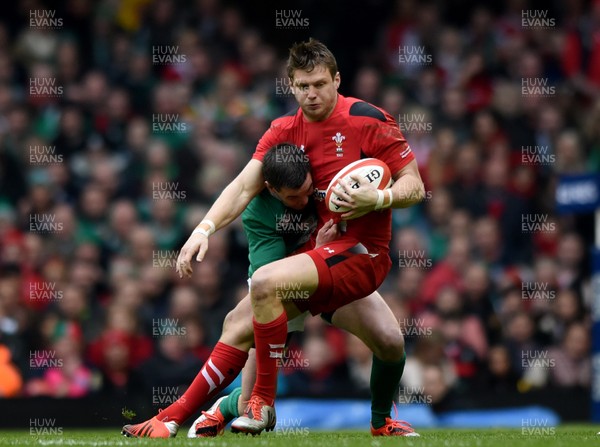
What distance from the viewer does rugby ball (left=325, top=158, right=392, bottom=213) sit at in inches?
238

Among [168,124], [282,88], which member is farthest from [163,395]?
[282,88]

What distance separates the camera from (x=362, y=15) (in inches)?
504

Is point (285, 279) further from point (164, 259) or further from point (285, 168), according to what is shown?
point (164, 259)

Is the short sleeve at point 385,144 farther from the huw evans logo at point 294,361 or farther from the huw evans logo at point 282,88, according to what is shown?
the huw evans logo at point 282,88

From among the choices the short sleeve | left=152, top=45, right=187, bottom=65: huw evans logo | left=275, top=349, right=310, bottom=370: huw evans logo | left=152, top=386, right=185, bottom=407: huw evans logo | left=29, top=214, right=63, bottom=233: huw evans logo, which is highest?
left=152, top=45, right=187, bottom=65: huw evans logo

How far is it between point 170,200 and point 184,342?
5.53 feet

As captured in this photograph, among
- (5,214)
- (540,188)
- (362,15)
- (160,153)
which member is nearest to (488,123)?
(540,188)

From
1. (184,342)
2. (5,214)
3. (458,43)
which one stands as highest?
(458,43)

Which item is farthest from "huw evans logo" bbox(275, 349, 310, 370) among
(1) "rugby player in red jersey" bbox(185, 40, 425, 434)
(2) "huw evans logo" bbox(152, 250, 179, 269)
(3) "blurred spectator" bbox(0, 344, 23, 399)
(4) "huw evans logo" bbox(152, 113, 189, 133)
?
(1) "rugby player in red jersey" bbox(185, 40, 425, 434)

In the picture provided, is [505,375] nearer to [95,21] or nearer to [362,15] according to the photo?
[362,15]

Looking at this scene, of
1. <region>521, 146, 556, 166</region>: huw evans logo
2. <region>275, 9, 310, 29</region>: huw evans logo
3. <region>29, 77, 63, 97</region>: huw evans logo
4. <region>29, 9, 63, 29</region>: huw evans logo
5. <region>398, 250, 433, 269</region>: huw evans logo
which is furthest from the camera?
<region>275, 9, 310, 29</region>: huw evans logo

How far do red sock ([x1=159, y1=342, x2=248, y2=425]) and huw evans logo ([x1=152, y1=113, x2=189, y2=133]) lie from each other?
5.01 meters

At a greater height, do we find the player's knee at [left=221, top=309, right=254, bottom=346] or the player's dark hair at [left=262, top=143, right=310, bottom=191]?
the player's dark hair at [left=262, top=143, right=310, bottom=191]

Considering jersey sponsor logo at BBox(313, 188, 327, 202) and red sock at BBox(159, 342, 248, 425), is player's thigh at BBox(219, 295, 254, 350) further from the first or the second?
jersey sponsor logo at BBox(313, 188, 327, 202)
